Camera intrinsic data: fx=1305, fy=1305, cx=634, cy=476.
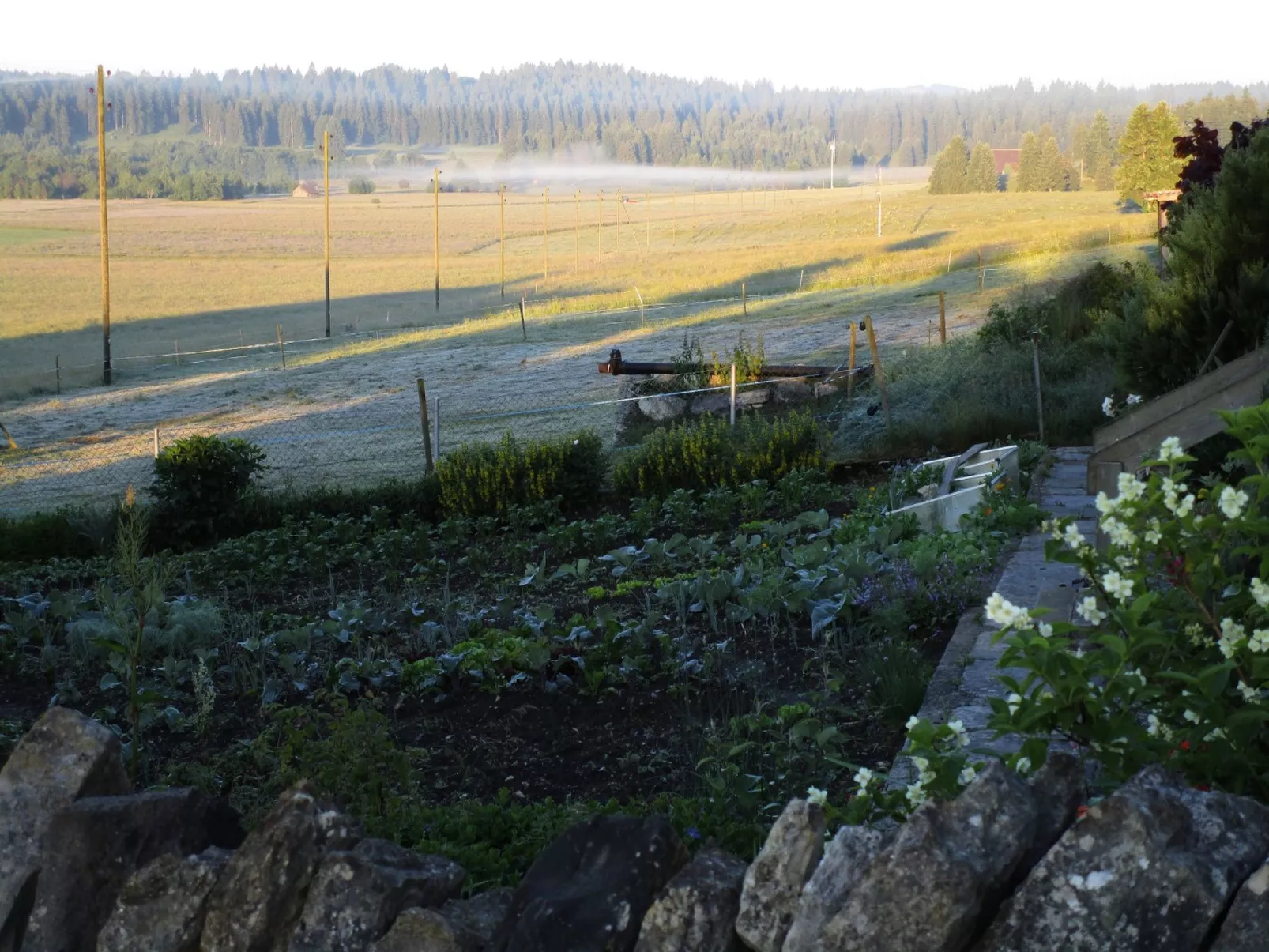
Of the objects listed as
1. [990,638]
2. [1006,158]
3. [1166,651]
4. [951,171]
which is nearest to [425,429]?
[990,638]

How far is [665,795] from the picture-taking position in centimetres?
379

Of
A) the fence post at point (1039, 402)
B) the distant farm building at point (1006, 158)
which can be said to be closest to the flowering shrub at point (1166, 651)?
the fence post at point (1039, 402)

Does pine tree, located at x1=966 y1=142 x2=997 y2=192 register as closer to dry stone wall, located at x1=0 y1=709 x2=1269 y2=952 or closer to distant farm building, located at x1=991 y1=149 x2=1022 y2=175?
distant farm building, located at x1=991 y1=149 x2=1022 y2=175

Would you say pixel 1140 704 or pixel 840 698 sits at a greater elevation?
pixel 1140 704

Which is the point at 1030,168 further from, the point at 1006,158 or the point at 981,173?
the point at 1006,158

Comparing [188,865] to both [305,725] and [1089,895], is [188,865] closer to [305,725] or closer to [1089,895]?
[1089,895]

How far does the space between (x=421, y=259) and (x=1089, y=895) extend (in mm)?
74189

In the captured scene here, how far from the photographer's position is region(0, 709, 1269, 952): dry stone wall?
2.00 m

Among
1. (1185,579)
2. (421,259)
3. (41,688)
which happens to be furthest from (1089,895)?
(421,259)

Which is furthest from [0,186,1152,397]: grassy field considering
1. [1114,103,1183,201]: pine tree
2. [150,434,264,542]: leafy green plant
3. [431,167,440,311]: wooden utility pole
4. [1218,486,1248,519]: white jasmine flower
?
[1218,486,1248,519]: white jasmine flower

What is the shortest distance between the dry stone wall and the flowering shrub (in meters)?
0.21

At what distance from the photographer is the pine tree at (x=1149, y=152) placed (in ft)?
194

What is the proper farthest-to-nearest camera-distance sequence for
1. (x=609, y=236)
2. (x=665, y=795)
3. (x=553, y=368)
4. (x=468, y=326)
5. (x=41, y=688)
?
(x=609, y=236) → (x=468, y=326) → (x=553, y=368) → (x=41, y=688) → (x=665, y=795)

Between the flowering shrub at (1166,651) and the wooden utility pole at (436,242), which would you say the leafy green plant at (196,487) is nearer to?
the flowering shrub at (1166,651)
